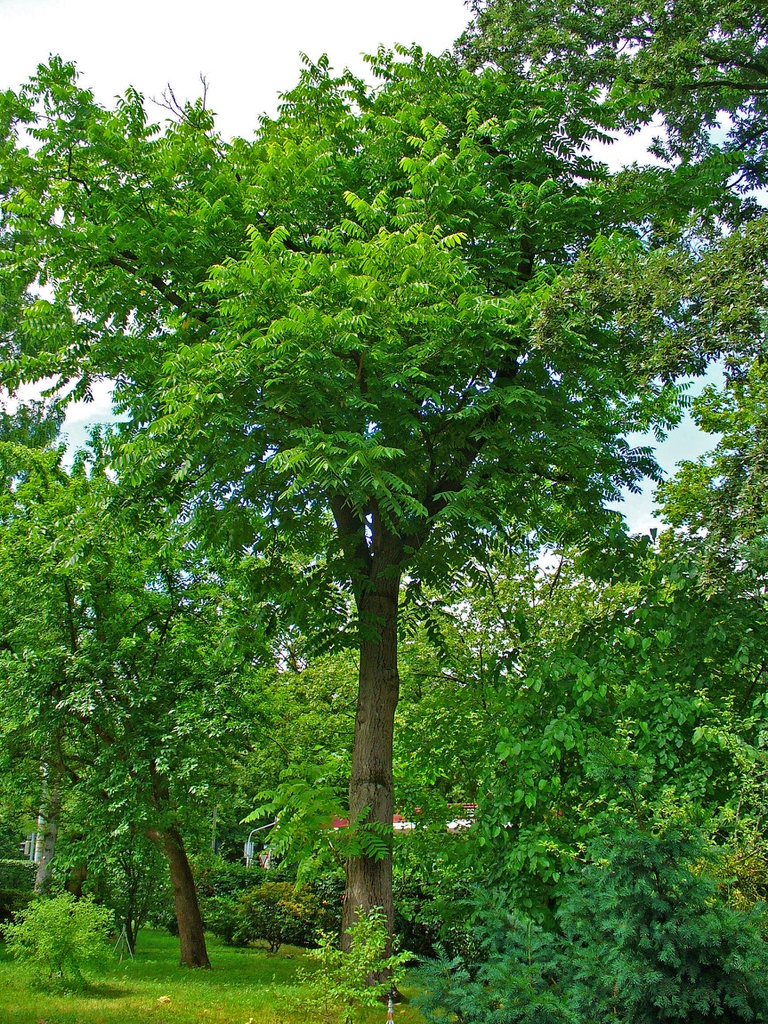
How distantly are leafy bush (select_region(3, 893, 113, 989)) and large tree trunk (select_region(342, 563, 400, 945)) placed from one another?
412 cm

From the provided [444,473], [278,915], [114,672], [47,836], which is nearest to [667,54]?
[444,473]

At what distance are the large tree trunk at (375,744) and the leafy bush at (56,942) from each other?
4.12m

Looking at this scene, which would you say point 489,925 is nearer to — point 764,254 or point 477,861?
point 477,861

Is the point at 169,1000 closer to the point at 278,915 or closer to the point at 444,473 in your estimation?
the point at 444,473

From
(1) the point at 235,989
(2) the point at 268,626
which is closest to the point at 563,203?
(2) the point at 268,626

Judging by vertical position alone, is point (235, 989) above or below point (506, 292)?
below

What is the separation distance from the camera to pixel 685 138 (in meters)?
12.2

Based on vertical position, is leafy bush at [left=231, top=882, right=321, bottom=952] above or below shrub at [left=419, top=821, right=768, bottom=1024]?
below

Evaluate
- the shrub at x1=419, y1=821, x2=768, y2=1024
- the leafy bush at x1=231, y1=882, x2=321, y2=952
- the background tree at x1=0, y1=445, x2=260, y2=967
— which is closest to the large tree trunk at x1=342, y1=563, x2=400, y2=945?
the background tree at x1=0, y1=445, x2=260, y2=967

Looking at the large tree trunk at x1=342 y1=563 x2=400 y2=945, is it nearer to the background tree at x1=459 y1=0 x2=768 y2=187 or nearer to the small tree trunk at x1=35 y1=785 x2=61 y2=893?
the background tree at x1=459 y1=0 x2=768 y2=187

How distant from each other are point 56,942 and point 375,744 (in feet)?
17.0

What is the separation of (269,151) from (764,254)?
217 inches

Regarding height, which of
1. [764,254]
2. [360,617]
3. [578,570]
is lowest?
[360,617]

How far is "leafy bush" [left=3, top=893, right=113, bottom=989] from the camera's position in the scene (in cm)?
995
